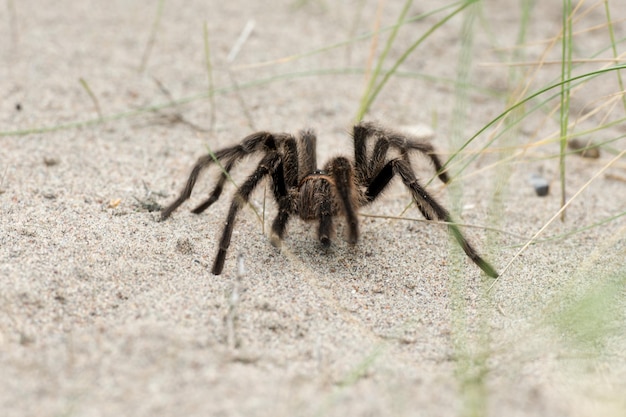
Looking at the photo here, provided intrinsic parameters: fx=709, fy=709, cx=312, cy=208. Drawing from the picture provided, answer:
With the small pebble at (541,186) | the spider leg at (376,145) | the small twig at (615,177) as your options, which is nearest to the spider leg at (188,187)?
the spider leg at (376,145)

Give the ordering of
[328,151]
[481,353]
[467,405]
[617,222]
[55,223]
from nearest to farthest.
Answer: [467,405], [481,353], [55,223], [617,222], [328,151]

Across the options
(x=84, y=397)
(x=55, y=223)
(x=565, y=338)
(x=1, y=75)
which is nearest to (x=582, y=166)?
(x=565, y=338)

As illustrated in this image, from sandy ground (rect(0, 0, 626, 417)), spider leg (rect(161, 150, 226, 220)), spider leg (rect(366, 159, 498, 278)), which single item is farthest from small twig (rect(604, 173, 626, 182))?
spider leg (rect(161, 150, 226, 220))

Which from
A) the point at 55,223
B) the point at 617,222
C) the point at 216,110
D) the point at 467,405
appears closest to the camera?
the point at 467,405

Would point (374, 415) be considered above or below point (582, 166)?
below

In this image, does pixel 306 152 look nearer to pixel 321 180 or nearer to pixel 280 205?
pixel 321 180

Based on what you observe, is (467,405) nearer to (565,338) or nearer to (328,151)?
(565,338)

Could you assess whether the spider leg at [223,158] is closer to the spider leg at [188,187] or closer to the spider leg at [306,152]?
the spider leg at [188,187]

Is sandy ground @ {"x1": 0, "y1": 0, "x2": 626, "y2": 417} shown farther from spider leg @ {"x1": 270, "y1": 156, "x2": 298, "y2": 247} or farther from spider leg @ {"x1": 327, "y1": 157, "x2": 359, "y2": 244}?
spider leg @ {"x1": 327, "y1": 157, "x2": 359, "y2": 244}
